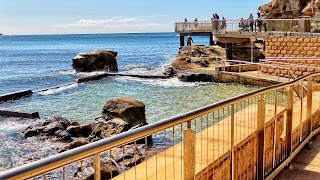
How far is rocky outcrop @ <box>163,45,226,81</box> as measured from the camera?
33.9m

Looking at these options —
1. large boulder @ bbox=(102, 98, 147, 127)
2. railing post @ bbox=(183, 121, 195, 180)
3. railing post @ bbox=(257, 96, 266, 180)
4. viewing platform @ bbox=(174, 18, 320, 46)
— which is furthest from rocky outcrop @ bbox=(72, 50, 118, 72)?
railing post @ bbox=(183, 121, 195, 180)

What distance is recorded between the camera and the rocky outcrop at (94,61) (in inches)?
1586

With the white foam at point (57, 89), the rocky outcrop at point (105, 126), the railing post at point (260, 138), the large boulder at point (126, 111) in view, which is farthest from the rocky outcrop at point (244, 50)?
the railing post at point (260, 138)

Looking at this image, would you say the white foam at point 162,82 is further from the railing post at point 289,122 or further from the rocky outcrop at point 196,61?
the railing post at point 289,122

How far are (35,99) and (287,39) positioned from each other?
16.1 meters

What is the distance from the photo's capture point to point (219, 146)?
4.14 meters

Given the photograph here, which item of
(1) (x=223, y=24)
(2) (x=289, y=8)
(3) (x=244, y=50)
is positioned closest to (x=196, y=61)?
(3) (x=244, y=50)

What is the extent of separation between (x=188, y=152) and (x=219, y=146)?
1177 millimetres

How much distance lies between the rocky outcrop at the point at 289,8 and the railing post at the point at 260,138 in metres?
37.6

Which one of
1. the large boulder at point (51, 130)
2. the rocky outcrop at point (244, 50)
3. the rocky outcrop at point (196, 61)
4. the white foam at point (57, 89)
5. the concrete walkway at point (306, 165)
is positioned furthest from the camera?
the rocky outcrop at point (244, 50)

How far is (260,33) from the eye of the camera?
2723cm

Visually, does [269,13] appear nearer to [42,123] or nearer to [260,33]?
[260,33]

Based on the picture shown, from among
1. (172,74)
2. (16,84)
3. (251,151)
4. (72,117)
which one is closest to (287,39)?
(172,74)

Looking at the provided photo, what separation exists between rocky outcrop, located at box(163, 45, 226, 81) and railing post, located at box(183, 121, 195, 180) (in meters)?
28.9
